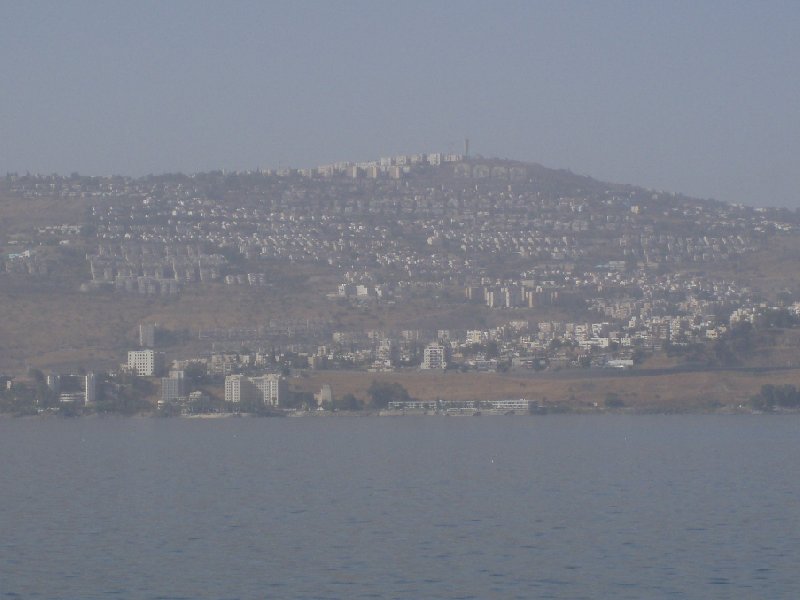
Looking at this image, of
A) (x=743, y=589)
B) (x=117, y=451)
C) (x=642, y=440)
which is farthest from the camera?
(x=642, y=440)

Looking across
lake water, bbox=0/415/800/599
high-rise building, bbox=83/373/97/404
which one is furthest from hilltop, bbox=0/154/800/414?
lake water, bbox=0/415/800/599

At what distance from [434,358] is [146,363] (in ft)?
51.4

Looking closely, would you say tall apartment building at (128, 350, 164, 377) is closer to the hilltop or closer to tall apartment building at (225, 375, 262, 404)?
the hilltop

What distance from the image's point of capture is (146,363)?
83.6 meters

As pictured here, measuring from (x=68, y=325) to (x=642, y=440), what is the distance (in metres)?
50.1

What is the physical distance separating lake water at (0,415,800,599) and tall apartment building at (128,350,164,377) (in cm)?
2913

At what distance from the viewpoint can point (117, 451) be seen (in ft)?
170

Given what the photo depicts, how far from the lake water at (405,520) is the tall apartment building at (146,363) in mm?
29133

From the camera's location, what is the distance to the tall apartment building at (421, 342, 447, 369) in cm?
8488

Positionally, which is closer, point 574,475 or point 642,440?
point 574,475

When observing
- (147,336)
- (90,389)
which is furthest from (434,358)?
(147,336)

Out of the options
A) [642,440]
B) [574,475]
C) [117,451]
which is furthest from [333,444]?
[574,475]

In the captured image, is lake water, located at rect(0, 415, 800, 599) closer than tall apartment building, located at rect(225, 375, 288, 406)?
Yes

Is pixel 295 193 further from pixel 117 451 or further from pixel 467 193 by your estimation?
pixel 117 451
